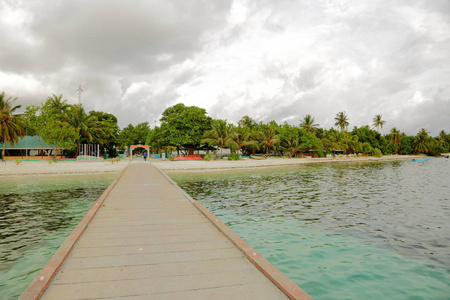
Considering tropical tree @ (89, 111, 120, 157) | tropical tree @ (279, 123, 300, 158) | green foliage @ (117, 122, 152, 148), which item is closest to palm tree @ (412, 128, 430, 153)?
tropical tree @ (279, 123, 300, 158)

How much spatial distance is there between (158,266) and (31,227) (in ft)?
21.1

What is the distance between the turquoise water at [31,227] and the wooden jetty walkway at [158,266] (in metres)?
1.13

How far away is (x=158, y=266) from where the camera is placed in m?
4.01

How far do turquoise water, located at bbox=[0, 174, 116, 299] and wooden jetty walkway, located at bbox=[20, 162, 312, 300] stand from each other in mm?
1131

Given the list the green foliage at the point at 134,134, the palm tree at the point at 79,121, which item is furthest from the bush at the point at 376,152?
the palm tree at the point at 79,121

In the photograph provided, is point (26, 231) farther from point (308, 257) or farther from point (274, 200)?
point (274, 200)

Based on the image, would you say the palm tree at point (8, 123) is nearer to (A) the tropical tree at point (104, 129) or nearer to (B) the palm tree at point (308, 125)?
(A) the tropical tree at point (104, 129)

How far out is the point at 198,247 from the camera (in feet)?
15.9

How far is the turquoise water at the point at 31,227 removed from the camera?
5082mm

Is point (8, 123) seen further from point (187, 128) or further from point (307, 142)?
point (307, 142)

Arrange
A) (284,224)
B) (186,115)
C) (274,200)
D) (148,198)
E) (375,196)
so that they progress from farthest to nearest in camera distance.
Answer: (186,115) < (375,196) < (274,200) < (148,198) < (284,224)

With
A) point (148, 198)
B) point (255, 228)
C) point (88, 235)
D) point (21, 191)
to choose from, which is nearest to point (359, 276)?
point (255, 228)

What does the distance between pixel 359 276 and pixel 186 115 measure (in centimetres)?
4601

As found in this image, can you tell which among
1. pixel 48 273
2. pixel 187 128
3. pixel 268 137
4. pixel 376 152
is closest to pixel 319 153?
pixel 268 137
